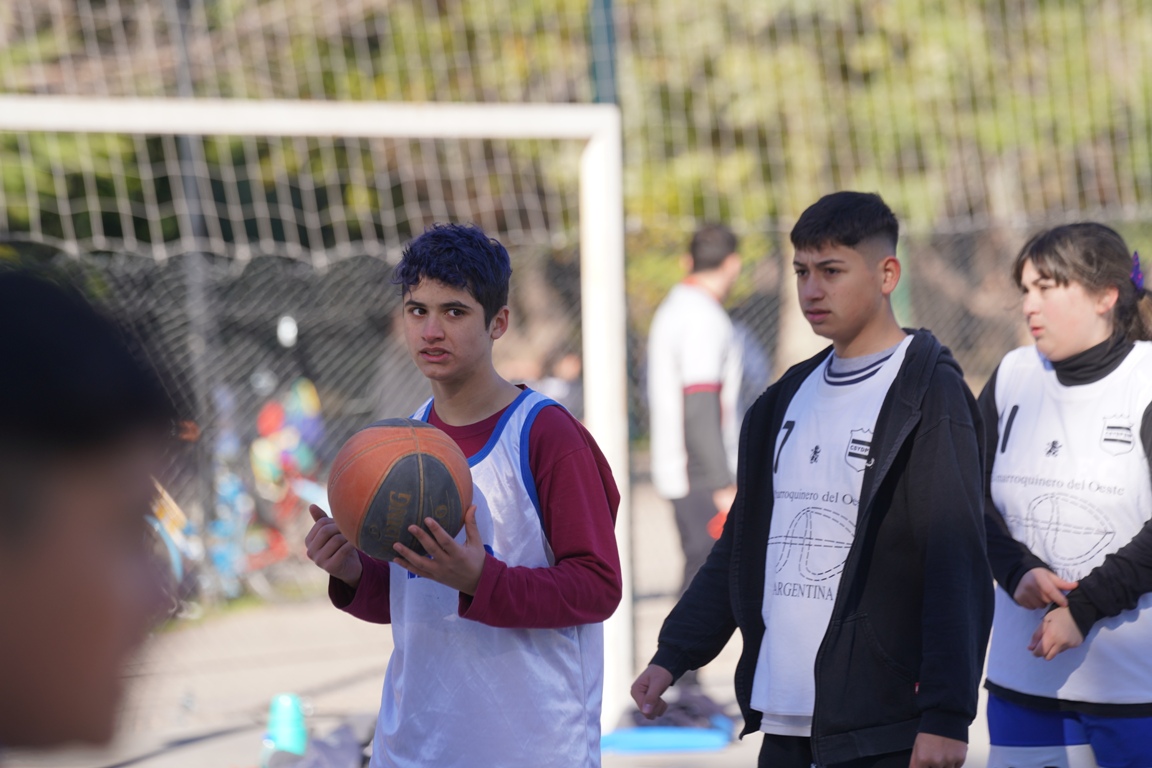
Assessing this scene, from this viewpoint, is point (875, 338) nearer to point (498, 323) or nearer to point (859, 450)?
point (859, 450)

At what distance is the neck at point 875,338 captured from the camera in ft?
10.7

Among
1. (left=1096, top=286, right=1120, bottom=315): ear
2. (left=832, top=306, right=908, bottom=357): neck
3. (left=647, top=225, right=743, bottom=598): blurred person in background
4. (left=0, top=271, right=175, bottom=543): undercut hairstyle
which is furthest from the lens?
(left=647, top=225, right=743, bottom=598): blurred person in background

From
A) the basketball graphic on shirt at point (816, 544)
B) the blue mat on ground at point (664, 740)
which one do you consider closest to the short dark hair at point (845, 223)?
the basketball graphic on shirt at point (816, 544)

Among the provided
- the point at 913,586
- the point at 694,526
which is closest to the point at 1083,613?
the point at 913,586

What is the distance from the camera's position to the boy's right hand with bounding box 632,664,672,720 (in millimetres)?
3326

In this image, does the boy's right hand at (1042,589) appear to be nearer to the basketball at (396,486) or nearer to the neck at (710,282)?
the basketball at (396,486)

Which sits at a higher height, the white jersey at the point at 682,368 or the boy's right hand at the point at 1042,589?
the white jersey at the point at 682,368

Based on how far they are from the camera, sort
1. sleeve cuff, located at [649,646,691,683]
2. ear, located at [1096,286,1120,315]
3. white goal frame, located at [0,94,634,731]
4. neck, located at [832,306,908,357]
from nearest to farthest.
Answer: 1. neck, located at [832,306,908,357]
2. sleeve cuff, located at [649,646,691,683]
3. ear, located at [1096,286,1120,315]
4. white goal frame, located at [0,94,634,731]

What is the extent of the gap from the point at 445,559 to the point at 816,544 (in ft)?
3.26

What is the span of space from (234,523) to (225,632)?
129cm

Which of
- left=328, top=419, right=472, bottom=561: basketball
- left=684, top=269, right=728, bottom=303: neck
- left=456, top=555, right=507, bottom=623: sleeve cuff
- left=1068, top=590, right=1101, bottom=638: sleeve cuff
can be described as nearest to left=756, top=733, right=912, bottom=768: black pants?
left=1068, top=590, right=1101, bottom=638: sleeve cuff

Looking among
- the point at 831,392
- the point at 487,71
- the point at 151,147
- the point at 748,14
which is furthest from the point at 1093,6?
the point at 831,392

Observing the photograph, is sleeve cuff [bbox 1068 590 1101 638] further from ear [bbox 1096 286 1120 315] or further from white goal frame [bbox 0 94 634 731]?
white goal frame [bbox 0 94 634 731]

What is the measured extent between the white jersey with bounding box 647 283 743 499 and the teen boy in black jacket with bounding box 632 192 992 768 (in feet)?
11.2
